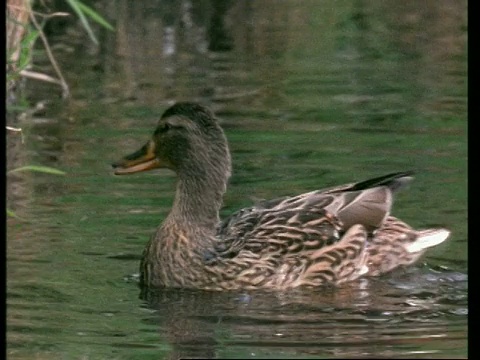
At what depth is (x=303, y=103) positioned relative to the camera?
1505 centimetres

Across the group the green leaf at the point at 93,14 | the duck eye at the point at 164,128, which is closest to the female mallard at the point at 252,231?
the duck eye at the point at 164,128

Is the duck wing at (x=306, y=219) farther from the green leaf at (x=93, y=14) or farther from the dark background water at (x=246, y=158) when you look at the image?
the green leaf at (x=93, y=14)

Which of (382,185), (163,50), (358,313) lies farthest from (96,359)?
(163,50)

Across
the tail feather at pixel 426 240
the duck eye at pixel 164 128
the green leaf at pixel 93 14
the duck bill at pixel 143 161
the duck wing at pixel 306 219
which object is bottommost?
the tail feather at pixel 426 240

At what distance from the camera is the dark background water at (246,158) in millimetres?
8555

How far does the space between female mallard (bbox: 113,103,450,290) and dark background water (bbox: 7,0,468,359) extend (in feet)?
0.49

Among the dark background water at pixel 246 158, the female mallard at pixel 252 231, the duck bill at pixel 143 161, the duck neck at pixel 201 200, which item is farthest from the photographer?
the duck bill at pixel 143 161

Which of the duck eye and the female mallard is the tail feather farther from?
the duck eye

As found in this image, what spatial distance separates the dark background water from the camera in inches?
337

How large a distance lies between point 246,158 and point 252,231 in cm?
306

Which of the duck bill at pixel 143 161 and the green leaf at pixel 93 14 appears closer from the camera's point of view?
the green leaf at pixel 93 14

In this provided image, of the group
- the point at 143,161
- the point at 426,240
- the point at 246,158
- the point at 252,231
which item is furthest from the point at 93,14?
the point at 246,158

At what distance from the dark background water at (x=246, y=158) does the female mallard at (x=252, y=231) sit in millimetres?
149

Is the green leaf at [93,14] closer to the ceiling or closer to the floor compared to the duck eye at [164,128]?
closer to the ceiling
